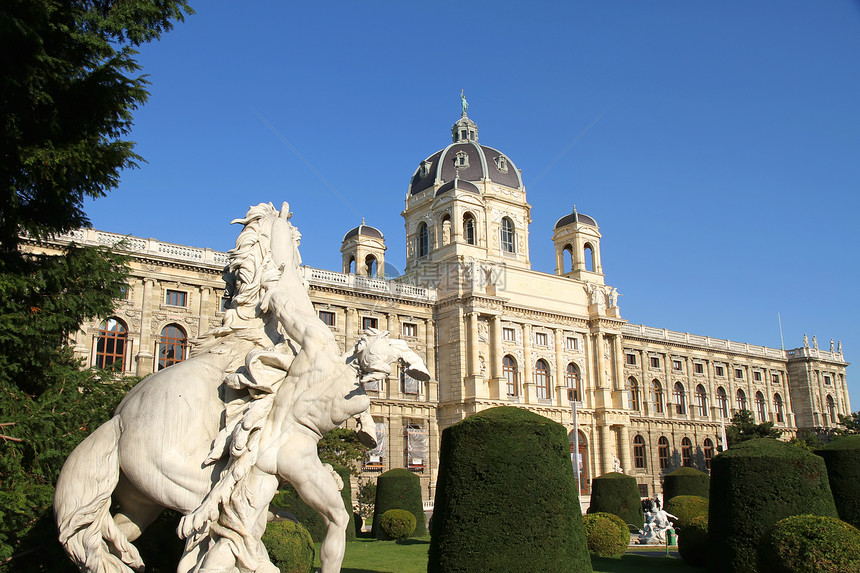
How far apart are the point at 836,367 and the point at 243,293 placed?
71.3 metres

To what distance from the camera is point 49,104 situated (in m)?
8.59

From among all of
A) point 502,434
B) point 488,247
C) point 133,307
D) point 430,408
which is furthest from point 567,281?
point 502,434

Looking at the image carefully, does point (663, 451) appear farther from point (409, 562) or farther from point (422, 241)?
point (409, 562)

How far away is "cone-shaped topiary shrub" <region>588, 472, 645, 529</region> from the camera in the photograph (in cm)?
2512

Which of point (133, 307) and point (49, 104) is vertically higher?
point (133, 307)

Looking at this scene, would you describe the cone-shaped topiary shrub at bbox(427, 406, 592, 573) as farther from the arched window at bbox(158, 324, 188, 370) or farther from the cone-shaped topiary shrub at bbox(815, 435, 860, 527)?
the arched window at bbox(158, 324, 188, 370)

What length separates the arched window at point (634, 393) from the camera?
53.1 meters

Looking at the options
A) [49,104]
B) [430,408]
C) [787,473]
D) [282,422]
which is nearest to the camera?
[282,422]

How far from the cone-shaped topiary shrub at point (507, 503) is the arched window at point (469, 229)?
35929mm

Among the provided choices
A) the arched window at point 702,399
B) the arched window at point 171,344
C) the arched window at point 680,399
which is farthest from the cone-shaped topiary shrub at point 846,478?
the arched window at point 702,399

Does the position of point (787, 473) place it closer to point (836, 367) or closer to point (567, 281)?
point (567, 281)

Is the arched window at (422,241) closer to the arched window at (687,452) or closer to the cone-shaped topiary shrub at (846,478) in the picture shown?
the arched window at (687,452)

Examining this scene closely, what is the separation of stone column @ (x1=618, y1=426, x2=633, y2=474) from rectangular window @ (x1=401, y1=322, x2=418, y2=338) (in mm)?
14707

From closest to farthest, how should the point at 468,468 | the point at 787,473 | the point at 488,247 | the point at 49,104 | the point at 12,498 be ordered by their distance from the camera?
the point at 12,498, the point at 49,104, the point at 468,468, the point at 787,473, the point at 488,247
